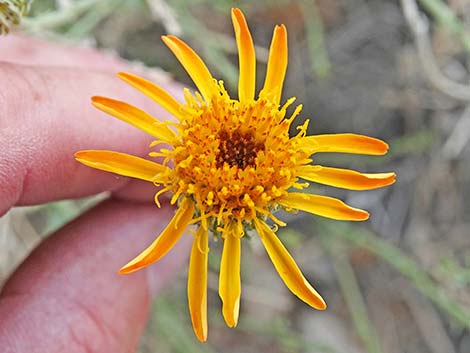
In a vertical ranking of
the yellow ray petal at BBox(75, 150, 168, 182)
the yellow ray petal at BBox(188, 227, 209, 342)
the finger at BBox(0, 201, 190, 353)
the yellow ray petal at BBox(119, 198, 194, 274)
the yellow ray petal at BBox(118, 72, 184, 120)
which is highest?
the yellow ray petal at BBox(118, 72, 184, 120)

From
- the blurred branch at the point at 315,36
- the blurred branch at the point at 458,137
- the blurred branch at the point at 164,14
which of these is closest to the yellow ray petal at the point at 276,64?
the blurred branch at the point at 164,14

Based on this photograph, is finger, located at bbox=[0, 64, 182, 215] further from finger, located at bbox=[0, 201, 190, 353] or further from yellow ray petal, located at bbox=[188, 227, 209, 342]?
yellow ray petal, located at bbox=[188, 227, 209, 342]

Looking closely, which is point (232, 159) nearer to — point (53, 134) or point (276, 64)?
point (276, 64)

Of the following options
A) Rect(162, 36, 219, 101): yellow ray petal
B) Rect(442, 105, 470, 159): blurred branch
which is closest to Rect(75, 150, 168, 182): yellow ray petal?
Rect(162, 36, 219, 101): yellow ray petal

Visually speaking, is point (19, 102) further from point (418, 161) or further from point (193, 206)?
point (418, 161)

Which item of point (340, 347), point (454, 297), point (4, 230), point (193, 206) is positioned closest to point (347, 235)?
point (454, 297)

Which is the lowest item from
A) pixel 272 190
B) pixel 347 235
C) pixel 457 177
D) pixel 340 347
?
pixel 340 347

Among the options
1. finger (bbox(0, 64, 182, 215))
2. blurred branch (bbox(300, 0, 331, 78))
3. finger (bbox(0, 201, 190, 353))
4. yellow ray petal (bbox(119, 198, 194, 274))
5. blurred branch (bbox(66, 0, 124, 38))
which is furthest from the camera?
blurred branch (bbox(300, 0, 331, 78))
